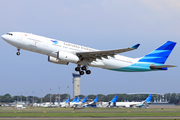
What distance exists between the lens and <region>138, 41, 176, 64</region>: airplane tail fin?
1764 inches

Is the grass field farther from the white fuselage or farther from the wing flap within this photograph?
the white fuselage

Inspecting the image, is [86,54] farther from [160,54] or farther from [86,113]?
[86,113]

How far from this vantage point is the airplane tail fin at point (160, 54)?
4481cm

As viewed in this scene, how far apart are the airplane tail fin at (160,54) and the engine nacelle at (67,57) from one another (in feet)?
40.1

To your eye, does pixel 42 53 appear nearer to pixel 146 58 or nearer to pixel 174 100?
pixel 146 58

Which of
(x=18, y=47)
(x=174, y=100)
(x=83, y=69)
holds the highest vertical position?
(x=18, y=47)

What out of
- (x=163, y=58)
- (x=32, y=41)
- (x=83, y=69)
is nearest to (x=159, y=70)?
(x=163, y=58)

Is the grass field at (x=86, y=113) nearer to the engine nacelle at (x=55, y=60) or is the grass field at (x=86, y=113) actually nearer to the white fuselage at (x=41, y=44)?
the engine nacelle at (x=55, y=60)

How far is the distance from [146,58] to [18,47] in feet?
71.4

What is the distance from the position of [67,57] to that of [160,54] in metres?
17.7

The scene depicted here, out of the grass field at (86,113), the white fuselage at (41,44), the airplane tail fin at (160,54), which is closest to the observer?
the white fuselage at (41,44)

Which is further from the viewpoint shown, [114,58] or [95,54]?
[114,58]

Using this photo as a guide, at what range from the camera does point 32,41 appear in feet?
121

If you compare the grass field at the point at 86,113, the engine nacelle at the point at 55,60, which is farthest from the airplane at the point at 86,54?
the grass field at the point at 86,113
